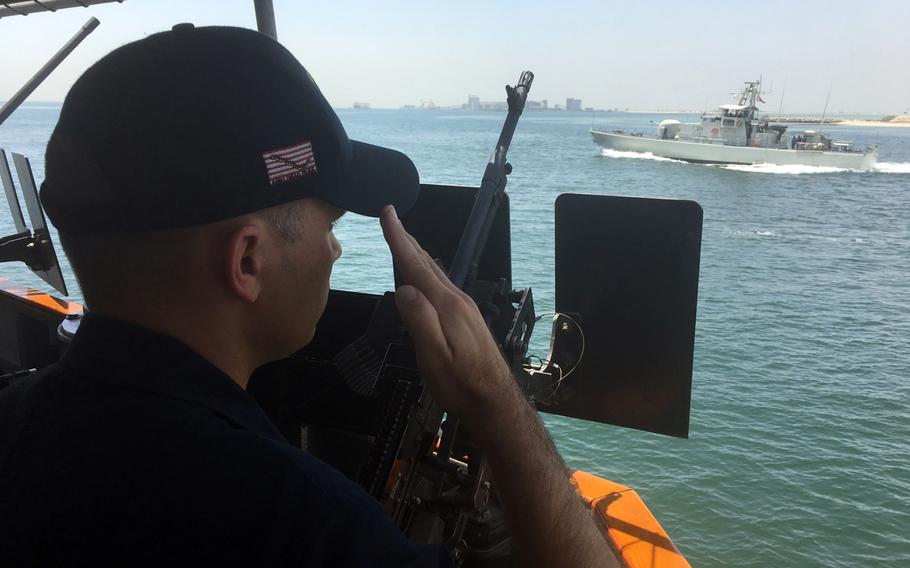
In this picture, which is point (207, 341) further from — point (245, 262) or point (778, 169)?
point (778, 169)

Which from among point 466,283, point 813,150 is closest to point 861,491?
point 466,283

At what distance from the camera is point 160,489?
25.0 inches

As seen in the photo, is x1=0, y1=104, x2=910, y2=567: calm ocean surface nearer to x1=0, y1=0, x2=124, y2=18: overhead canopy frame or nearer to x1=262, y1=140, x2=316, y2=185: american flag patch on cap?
x1=262, y1=140, x2=316, y2=185: american flag patch on cap

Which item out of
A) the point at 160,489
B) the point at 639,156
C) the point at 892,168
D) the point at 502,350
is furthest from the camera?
the point at 892,168

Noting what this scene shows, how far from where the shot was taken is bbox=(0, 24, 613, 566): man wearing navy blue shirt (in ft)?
2.08

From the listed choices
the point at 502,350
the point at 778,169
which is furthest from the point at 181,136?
the point at 778,169

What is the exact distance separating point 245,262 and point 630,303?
1735 millimetres

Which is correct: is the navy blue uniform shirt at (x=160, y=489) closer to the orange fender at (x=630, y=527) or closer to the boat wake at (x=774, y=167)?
the orange fender at (x=630, y=527)

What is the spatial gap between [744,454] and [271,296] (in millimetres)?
6373

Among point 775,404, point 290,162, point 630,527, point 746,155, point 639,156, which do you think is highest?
point 290,162

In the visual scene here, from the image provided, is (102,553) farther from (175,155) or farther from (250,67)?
(250,67)

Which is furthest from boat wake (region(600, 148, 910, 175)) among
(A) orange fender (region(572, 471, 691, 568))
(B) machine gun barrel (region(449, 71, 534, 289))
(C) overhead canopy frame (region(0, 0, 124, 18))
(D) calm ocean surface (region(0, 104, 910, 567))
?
(B) machine gun barrel (region(449, 71, 534, 289))

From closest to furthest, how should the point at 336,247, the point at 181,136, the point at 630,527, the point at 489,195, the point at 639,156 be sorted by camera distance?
the point at 181,136, the point at 336,247, the point at 489,195, the point at 630,527, the point at 639,156

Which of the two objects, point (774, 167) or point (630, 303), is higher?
Result: point (630, 303)
